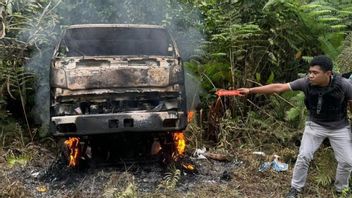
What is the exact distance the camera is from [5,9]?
6805 mm

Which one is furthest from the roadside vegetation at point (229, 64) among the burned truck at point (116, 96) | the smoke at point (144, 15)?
the burned truck at point (116, 96)

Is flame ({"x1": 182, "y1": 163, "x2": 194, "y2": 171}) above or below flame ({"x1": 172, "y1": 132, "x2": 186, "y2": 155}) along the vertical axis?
below

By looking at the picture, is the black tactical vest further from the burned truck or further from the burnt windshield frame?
the burnt windshield frame

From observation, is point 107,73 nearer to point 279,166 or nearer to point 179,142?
point 179,142

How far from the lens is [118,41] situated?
285 inches

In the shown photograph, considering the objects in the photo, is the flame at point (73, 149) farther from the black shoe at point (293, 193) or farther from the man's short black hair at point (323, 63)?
the man's short black hair at point (323, 63)

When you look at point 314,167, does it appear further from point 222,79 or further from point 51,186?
point 51,186

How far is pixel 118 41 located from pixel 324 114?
3.51 meters

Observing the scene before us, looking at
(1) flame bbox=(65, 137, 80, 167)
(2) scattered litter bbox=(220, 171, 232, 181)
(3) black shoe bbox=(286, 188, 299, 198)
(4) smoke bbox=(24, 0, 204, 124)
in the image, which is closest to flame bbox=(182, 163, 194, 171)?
(2) scattered litter bbox=(220, 171, 232, 181)

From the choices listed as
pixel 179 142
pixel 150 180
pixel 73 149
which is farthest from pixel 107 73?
pixel 179 142

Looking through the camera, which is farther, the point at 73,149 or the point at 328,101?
the point at 73,149

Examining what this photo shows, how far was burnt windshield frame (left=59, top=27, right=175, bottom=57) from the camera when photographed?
6.99 metres

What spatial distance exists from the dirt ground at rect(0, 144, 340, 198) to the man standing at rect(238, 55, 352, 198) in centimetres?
35

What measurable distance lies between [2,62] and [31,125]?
1.24 m
